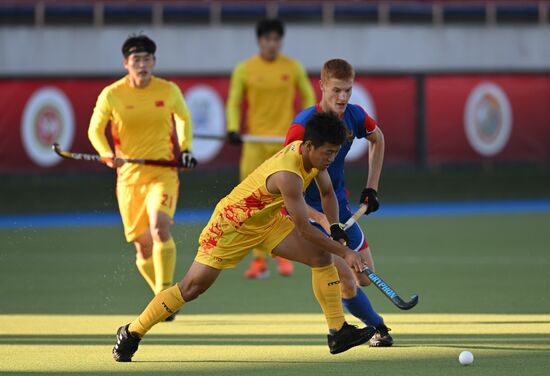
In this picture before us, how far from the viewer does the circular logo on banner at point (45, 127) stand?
14.7 m

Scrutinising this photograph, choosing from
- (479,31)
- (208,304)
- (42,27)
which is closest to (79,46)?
(42,27)

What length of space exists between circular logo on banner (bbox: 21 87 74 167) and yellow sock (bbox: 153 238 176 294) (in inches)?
272

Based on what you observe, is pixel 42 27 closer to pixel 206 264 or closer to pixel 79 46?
pixel 79 46

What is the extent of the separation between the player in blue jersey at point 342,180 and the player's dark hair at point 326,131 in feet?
2.05

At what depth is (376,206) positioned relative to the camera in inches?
262

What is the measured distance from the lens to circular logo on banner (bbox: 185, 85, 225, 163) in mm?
15125

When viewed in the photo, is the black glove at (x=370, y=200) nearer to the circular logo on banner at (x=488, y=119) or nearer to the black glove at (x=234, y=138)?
the black glove at (x=234, y=138)

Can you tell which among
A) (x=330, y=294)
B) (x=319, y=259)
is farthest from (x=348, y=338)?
(x=319, y=259)

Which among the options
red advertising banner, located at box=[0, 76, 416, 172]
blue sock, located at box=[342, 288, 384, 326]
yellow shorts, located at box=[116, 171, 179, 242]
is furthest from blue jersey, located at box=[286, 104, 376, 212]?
red advertising banner, located at box=[0, 76, 416, 172]

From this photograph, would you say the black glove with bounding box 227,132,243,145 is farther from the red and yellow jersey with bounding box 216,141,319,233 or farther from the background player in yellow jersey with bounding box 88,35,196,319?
the red and yellow jersey with bounding box 216,141,319,233

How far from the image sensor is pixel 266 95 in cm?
1045

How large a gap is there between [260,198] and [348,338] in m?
0.82

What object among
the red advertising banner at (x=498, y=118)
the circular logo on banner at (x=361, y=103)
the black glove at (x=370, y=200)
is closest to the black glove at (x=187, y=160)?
the black glove at (x=370, y=200)

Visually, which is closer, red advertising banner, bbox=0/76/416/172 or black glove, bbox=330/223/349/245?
black glove, bbox=330/223/349/245
